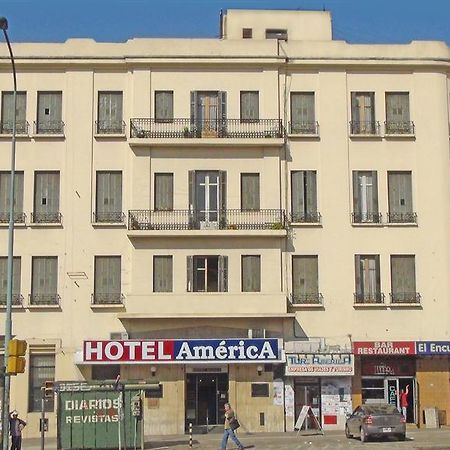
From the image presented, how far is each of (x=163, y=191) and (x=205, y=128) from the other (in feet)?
11.2

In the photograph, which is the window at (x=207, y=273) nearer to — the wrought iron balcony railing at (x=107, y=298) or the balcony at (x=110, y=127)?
the wrought iron balcony railing at (x=107, y=298)

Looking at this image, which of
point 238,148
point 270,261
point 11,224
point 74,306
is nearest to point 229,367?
point 270,261

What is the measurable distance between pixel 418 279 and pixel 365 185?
15.7 ft

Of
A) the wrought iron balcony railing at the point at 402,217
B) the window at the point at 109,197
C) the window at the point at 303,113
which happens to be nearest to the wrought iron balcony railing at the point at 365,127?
the window at the point at 303,113

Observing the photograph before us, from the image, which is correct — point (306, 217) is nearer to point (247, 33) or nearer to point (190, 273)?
point (190, 273)

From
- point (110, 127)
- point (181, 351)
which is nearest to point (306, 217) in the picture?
point (181, 351)

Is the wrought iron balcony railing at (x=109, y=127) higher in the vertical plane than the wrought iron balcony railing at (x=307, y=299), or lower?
higher

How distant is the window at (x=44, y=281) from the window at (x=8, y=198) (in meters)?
2.04

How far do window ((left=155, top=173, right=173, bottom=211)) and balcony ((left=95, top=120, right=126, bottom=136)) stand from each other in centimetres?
268

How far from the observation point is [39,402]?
123 ft

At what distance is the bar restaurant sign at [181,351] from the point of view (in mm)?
36688

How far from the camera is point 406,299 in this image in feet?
125

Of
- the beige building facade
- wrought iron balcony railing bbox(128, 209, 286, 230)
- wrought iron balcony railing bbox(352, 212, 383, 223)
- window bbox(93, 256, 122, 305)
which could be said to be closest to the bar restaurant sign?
the beige building facade

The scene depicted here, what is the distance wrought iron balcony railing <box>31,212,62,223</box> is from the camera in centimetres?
3853
